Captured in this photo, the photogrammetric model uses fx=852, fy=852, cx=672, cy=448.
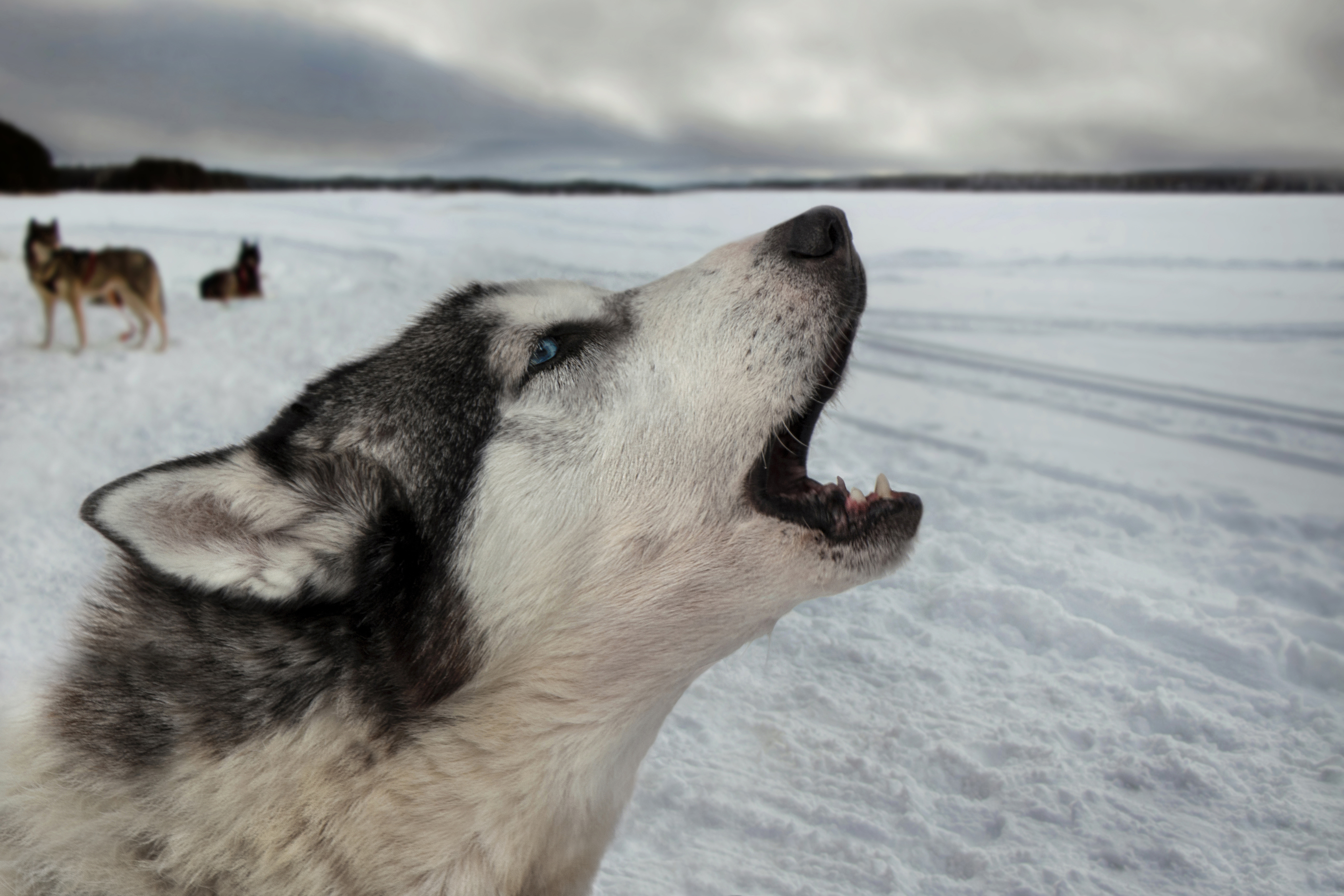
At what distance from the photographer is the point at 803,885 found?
7.10 feet

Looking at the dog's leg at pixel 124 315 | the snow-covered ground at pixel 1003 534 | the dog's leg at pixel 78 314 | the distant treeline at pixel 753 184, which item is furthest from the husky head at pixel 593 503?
the dog's leg at pixel 124 315

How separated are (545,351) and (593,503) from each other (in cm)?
37

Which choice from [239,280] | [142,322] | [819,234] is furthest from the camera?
[239,280]

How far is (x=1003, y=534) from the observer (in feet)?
11.2

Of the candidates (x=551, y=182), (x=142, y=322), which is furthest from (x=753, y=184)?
(x=142, y=322)

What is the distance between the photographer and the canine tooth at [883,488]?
1768 mm

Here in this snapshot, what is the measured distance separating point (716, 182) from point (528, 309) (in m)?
2.77

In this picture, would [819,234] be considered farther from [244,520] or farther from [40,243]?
[40,243]

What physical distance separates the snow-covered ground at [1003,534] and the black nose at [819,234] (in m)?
0.91

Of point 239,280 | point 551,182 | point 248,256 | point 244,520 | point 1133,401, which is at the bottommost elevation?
point 244,520

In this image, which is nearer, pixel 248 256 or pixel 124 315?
pixel 124 315

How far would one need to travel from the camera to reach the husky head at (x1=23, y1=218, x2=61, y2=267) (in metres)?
5.18

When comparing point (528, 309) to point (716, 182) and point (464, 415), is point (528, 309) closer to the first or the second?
point (464, 415)

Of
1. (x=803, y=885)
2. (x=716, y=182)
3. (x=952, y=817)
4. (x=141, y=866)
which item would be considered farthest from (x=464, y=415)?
(x=716, y=182)
